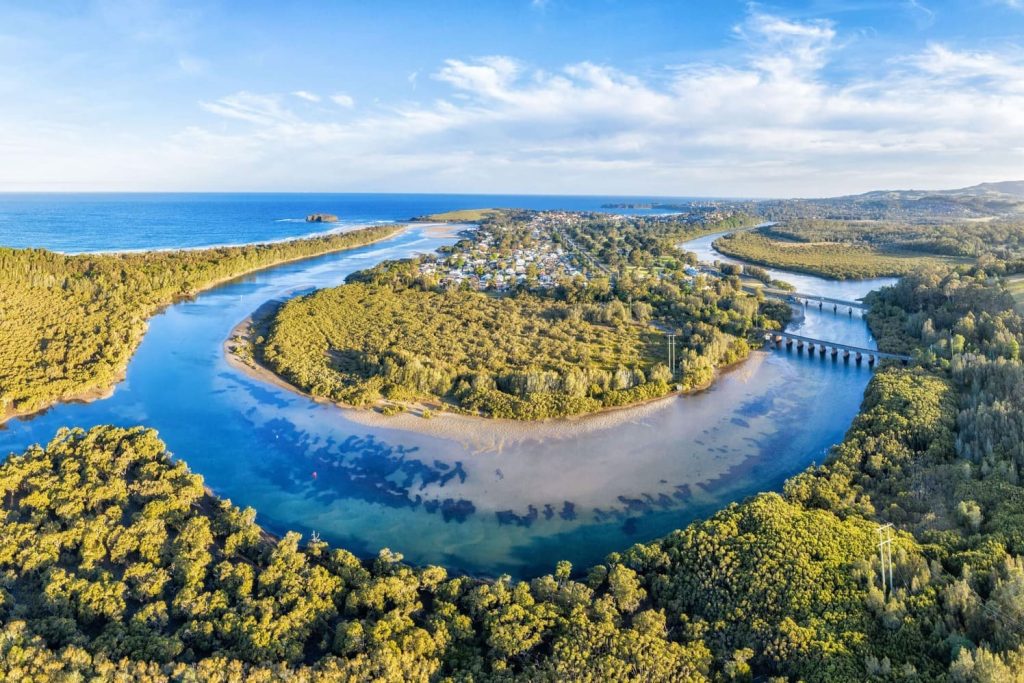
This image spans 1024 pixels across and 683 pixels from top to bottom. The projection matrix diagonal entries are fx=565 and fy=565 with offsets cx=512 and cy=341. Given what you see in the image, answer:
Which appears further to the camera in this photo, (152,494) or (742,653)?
(152,494)

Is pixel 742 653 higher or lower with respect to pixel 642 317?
lower

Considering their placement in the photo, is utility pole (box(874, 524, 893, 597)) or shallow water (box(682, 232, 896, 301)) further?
shallow water (box(682, 232, 896, 301))

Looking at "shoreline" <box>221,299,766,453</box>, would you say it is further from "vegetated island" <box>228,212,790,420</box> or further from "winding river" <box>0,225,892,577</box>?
"vegetated island" <box>228,212,790,420</box>

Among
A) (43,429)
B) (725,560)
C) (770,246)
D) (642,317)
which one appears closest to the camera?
(725,560)

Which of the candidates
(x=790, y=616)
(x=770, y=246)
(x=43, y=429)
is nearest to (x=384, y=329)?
(x=43, y=429)

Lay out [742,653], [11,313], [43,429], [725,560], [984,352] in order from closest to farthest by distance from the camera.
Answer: [742,653] < [725,560] < [43,429] < [984,352] < [11,313]

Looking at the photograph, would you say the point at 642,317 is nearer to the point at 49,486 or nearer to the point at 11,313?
the point at 49,486

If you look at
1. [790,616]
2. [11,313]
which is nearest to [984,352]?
[790,616]

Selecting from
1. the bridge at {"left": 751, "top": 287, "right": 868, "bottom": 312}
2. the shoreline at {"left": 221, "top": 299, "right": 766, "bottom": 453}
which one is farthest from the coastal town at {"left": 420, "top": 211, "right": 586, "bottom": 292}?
the shoreline at {"left": 221, "top": 299, "right": 766, "bottom": 453}
